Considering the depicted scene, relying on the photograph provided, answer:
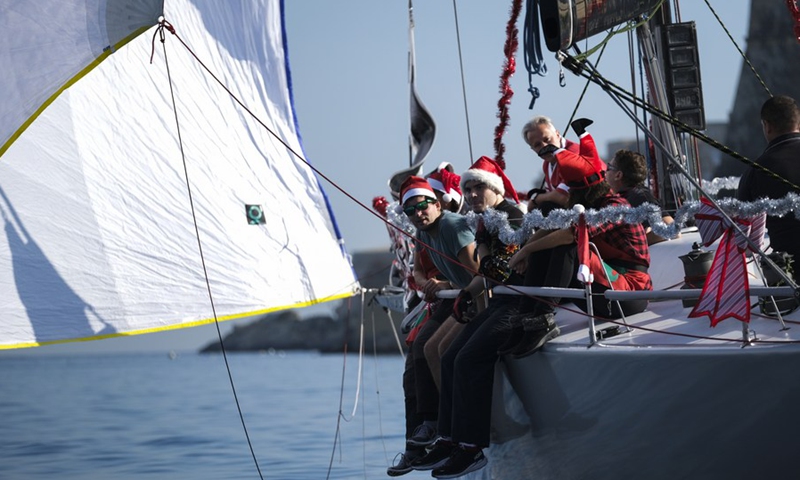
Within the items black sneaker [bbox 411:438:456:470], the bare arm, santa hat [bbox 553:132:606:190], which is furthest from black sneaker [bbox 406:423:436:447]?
santa hat [bbox 553:132:606:190]

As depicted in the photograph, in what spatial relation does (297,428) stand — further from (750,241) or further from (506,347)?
(750,241)

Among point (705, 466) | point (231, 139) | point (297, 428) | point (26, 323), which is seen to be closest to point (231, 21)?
point (231, 139)

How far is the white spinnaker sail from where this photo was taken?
8555mm

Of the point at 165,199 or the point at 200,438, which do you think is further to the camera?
the point at 200,438

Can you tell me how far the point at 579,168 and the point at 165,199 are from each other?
156 inches

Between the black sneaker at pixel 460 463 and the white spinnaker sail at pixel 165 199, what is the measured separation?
3.31m

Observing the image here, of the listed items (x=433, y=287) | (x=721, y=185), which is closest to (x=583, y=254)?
(x=433, y=287)

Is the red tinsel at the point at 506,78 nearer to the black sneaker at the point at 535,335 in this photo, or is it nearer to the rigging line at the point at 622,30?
the rigging line at the point at 622,30

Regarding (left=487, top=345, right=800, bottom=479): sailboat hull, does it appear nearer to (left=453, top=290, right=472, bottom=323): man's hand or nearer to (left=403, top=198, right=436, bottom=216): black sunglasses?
(left=453, top=290, right=472, bottom=323): man's hand

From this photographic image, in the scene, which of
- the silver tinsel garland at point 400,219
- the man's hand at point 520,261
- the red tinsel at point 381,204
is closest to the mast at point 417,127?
the red tinsel at point 381,204

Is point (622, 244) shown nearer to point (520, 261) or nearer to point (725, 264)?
point (520, 261)

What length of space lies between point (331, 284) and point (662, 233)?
493cm

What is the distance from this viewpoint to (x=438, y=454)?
662cm

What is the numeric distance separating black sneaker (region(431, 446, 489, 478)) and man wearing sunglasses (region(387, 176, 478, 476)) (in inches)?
29.2
